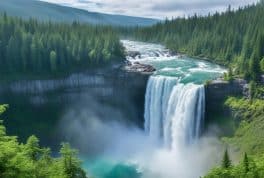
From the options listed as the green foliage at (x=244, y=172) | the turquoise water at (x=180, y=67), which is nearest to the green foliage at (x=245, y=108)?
the turquoise water at (x=180, y=67)

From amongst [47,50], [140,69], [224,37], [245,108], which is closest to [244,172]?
[245,108]

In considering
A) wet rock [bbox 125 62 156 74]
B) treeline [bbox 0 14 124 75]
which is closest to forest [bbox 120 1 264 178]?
wet rock [bbox 125 62 156 74]

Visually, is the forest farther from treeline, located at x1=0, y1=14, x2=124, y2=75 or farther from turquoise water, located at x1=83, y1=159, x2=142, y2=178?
treeline, located at x1=0, y1=14, x2=124, y2=75

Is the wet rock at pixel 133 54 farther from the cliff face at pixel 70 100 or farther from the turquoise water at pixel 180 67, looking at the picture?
the cliff face at pixel 70 100

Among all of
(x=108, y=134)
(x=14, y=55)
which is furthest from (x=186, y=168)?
(x=14, y=55)

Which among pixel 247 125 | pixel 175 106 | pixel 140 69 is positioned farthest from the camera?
pixel 140 69

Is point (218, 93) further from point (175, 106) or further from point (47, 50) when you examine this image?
point (47, 50)

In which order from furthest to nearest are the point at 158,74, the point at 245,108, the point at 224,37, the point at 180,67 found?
the point at 224,37, the point at 180,67, the point at 158,74, the point at 245,108
